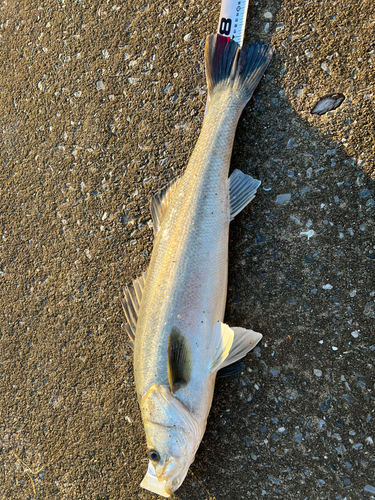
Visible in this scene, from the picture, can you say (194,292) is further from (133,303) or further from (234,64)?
(234,64)

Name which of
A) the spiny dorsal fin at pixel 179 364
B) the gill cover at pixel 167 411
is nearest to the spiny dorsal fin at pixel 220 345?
the spiny dorsal fin at pixel 179 364

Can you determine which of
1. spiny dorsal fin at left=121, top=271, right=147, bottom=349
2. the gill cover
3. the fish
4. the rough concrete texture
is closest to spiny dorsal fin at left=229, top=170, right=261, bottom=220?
the fish

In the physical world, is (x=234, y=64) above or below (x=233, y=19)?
below

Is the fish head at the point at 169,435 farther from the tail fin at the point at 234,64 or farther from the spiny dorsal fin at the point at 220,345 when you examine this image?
the tail fin at the point at 234,64

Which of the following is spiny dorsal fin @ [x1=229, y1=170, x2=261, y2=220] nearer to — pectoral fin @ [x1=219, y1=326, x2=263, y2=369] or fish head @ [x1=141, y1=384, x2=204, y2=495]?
pectoral fin @ [x1=219, y1=326, x2=263, y2=369]

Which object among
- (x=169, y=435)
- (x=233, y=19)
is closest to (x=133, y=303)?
(x=169, y=435)

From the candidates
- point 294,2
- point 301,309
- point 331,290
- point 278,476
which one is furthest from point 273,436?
point 294,2
